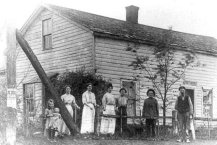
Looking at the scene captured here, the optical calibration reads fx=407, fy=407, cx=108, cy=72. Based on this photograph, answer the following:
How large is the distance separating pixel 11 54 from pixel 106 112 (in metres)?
5.90

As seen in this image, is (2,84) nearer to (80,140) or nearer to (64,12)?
(80,140)

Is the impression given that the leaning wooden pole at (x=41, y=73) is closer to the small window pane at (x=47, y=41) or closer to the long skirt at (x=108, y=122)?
the long skirt at (x=108, y=122)

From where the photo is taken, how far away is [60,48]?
19.9 m

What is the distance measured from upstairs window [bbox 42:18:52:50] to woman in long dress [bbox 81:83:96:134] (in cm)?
747

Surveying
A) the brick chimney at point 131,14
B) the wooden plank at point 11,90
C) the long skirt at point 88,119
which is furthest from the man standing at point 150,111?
the brick chimney at point 131,14

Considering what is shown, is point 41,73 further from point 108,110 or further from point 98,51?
point 98,51

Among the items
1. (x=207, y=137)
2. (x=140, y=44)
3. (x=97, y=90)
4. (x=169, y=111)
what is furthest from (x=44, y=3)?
(x=207, y=137)

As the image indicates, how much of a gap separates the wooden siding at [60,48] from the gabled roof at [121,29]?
43cm

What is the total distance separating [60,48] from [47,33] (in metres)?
1.58

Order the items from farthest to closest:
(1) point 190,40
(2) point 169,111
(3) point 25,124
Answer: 1. (1) point 190,40
2. (2) point 169,111
3. (3) point 25,124

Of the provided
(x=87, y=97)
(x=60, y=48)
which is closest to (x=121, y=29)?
(x=60, y=48)

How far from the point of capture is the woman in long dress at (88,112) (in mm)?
13898

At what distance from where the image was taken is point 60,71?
19531mm

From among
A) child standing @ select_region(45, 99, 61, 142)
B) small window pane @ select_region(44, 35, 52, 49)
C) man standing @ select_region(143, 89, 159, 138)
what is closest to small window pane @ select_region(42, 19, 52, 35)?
small window pane @ select_region(44, 35, 52, 49)
